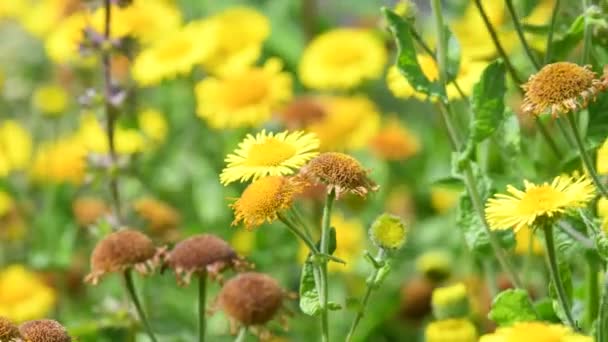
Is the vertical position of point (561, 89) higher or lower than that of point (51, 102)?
lower

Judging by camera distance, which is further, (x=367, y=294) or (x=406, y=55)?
(x=406, y=55)

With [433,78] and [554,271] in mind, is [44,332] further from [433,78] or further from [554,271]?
[433,78]

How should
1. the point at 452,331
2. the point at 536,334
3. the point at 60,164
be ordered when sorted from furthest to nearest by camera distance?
the point at 60,164 → the point at 452,331 → the point at 536,334

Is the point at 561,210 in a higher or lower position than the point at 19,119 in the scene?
lower

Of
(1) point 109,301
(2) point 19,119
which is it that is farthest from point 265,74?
(2) point 19,119

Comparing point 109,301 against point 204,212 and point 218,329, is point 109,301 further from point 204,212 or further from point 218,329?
point 204,212

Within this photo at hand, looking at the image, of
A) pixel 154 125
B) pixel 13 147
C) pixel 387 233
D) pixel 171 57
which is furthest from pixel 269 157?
pixel 13 147
